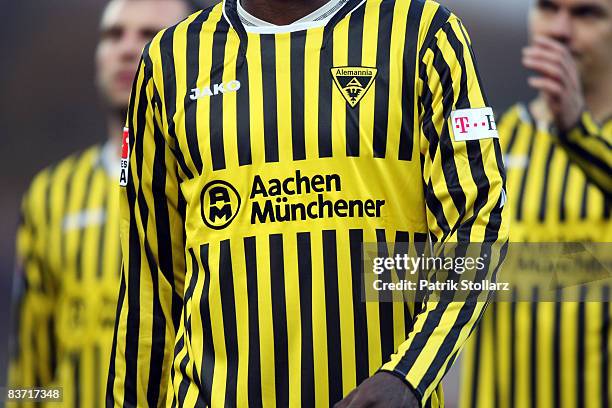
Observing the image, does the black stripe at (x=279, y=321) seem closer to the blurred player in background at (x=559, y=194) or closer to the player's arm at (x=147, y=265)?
the player's arm at (x=147, y=265)

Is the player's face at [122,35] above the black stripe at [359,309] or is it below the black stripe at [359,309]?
above

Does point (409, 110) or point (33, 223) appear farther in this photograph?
point (33, 223)

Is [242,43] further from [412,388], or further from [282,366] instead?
[412,388]

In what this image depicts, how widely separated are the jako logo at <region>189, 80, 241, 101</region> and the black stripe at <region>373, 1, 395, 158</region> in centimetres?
25

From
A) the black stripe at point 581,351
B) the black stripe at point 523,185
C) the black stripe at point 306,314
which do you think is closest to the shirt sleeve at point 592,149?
the black stripe at point 523,185

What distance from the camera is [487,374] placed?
3799 millimetres

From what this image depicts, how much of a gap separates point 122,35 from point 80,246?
65 cm

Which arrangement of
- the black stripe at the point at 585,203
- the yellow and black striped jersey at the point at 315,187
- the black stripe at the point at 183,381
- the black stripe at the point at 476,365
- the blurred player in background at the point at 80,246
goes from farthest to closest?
the blurred player in background at the point at 80,246 → the black stripe at the point at 476,365 → the black stripe at the point at 585,203 → the black stripe at the point at 183,381 → the yellow and black striped jersey at the point at 315,187

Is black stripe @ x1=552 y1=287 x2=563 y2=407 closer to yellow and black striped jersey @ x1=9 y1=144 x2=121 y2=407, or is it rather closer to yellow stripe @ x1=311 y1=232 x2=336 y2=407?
yellow and black striped jersey @ x1=9 y1=144 x2=121 y2=407

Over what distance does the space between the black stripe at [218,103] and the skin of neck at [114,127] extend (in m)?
1.67

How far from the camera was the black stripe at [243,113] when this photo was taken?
89.4 inches

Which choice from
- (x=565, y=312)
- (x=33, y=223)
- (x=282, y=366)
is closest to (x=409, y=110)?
(x=282, y=366)

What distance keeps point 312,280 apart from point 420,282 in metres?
0.18

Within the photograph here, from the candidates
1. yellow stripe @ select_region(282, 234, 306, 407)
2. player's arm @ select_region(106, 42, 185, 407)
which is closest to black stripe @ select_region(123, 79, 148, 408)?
player's arm @ select_region(106, 42, 185, 407)
